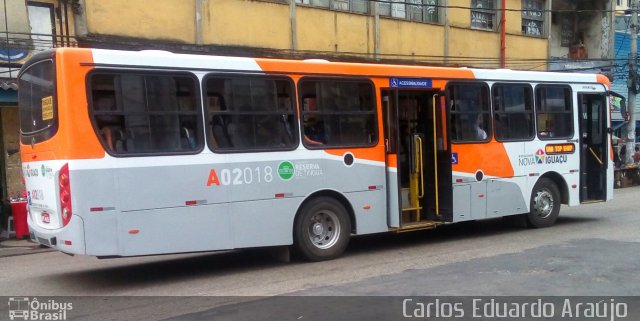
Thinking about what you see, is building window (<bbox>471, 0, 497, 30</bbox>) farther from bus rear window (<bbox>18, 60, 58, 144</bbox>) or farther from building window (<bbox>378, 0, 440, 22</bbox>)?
bus rear window (<bbox>18, 60, 58, 144</bbox>)

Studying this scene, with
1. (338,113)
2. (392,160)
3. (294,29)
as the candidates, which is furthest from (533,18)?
(338,113)

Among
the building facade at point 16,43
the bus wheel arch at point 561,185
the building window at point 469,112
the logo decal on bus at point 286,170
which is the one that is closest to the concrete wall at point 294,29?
the building facade at point 16,43

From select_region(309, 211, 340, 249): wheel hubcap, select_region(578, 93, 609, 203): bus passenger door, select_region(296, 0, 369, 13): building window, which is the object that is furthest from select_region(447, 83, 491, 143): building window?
select_region(296, 0, 369, 13): building window

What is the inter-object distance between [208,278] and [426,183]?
4151 millimetres

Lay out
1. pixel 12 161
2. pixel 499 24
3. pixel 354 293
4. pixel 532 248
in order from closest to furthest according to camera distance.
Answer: pixel 354 293
pixel 532 248
pixel 12 161
pixel 499 24

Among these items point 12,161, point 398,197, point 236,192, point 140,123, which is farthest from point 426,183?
point 12,161

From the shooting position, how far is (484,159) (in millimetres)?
10234

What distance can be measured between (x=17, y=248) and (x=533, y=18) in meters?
Result: 21.7

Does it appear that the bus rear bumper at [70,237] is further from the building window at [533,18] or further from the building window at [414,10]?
the building window at [533,18]

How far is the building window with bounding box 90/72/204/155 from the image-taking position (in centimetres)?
688

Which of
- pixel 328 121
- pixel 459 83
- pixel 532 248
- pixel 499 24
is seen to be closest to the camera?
pixel 328 121

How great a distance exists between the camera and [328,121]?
8.59m

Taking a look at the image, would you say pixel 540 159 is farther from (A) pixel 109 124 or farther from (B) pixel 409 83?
(A) pixel 109 124

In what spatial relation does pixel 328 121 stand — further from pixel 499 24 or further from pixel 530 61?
pixel 530 61
